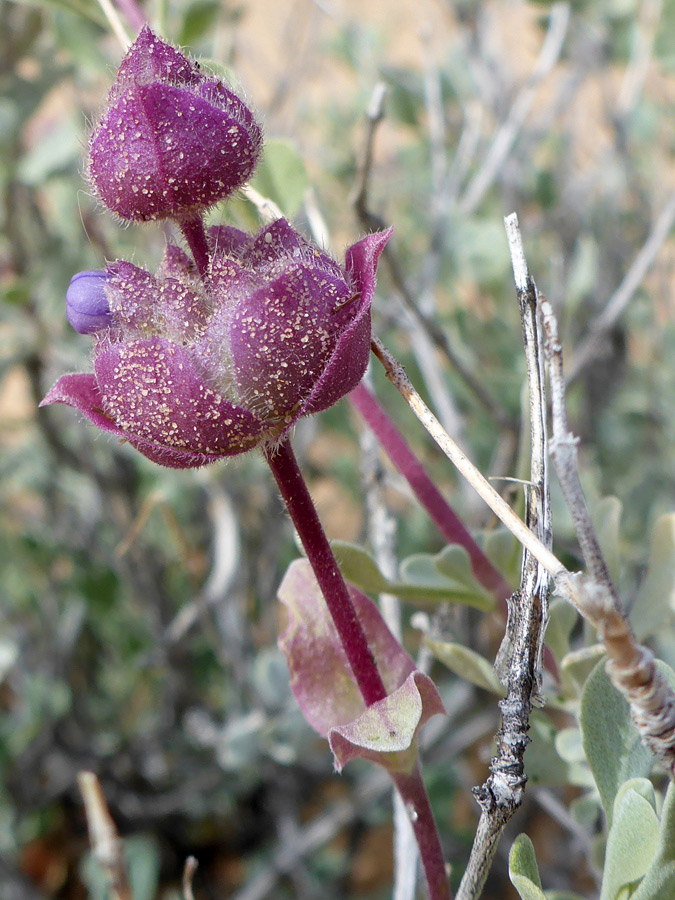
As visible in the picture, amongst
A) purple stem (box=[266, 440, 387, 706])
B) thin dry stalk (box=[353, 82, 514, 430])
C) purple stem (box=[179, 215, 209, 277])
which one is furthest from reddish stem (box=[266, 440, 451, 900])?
thin dry stalk (box=[353, 82, 514, 430])

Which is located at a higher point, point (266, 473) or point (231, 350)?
point (231, 350)

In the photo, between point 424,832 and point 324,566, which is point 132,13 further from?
point 424,832

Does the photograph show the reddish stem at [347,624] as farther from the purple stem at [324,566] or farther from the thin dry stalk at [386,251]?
the thin dry stalk at [386,251]

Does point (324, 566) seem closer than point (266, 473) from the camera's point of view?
Yes

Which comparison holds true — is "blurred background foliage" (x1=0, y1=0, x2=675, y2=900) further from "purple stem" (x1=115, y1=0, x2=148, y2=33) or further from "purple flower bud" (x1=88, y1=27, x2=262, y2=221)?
"purple flower bud" (x1=88, y1=27, x2=262, y2=221)

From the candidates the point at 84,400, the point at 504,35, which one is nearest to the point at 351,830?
the point at 84,400

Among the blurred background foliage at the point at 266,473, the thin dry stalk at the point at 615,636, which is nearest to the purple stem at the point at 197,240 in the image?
the thin dry stalk at the point at 615,636

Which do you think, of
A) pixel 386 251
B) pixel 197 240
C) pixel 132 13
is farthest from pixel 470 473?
pixel 132 13
